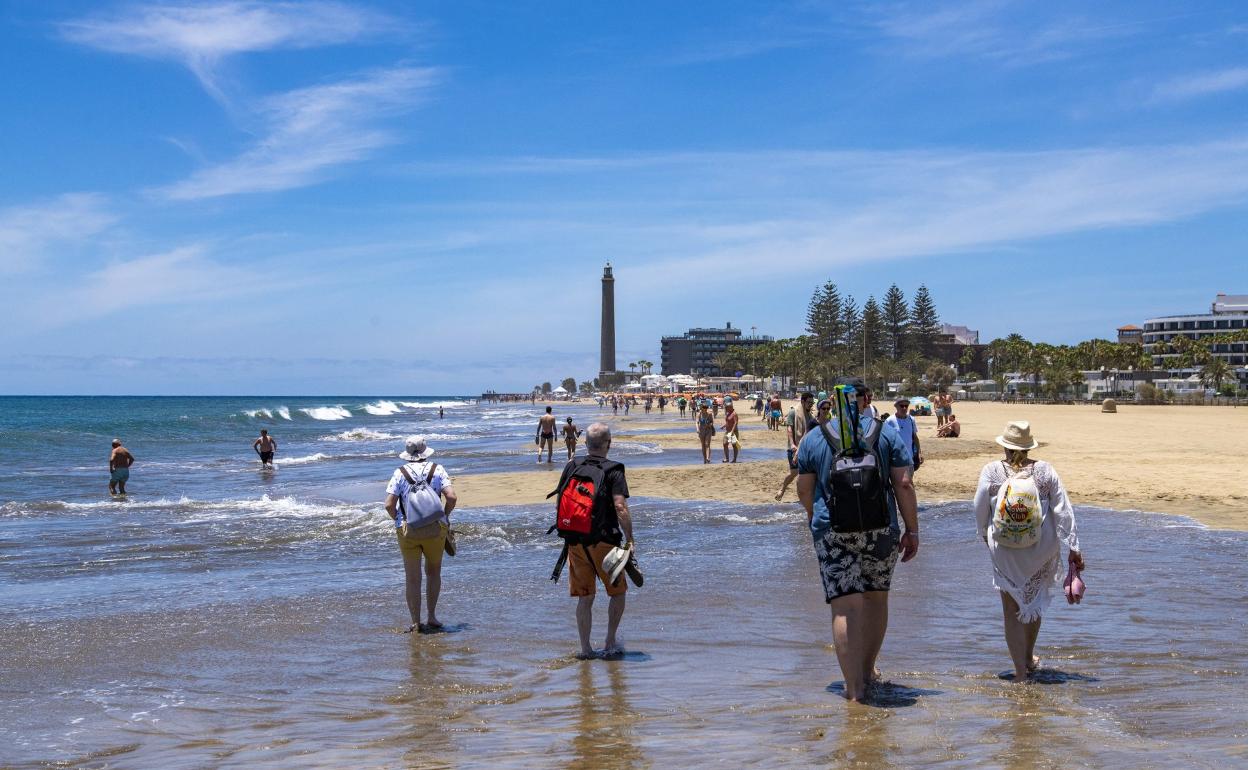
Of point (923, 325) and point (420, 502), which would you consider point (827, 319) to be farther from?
point (420, 502)

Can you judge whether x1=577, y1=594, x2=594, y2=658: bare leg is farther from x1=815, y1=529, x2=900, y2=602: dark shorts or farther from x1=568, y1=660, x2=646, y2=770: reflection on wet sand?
x1=815, y1=529, x2=900, y2=602: dark shorts

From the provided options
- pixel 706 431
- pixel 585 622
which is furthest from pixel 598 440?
pixel 706 431

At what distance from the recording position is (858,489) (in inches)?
203

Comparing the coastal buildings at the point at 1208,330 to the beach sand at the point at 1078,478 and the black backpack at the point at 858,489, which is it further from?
the black backpack at the point at 858,489

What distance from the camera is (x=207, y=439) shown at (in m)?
48.9

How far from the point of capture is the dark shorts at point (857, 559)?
5254 millimetres

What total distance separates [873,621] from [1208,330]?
142 m

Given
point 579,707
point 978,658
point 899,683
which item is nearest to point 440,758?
point 579,707

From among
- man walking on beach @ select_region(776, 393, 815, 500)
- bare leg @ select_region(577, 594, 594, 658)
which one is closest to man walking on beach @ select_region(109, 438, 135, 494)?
man walking on beach @ select_region(776, 393, 815, 500)

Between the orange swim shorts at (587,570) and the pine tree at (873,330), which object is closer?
the orange swim shorts at (587,570)

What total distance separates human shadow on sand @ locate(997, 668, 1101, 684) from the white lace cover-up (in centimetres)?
38

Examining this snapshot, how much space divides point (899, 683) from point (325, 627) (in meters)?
4.29

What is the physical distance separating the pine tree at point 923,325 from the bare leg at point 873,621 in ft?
395

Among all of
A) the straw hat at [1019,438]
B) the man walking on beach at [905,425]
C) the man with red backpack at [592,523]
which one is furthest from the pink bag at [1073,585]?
the man walking on beach at [905,425]
